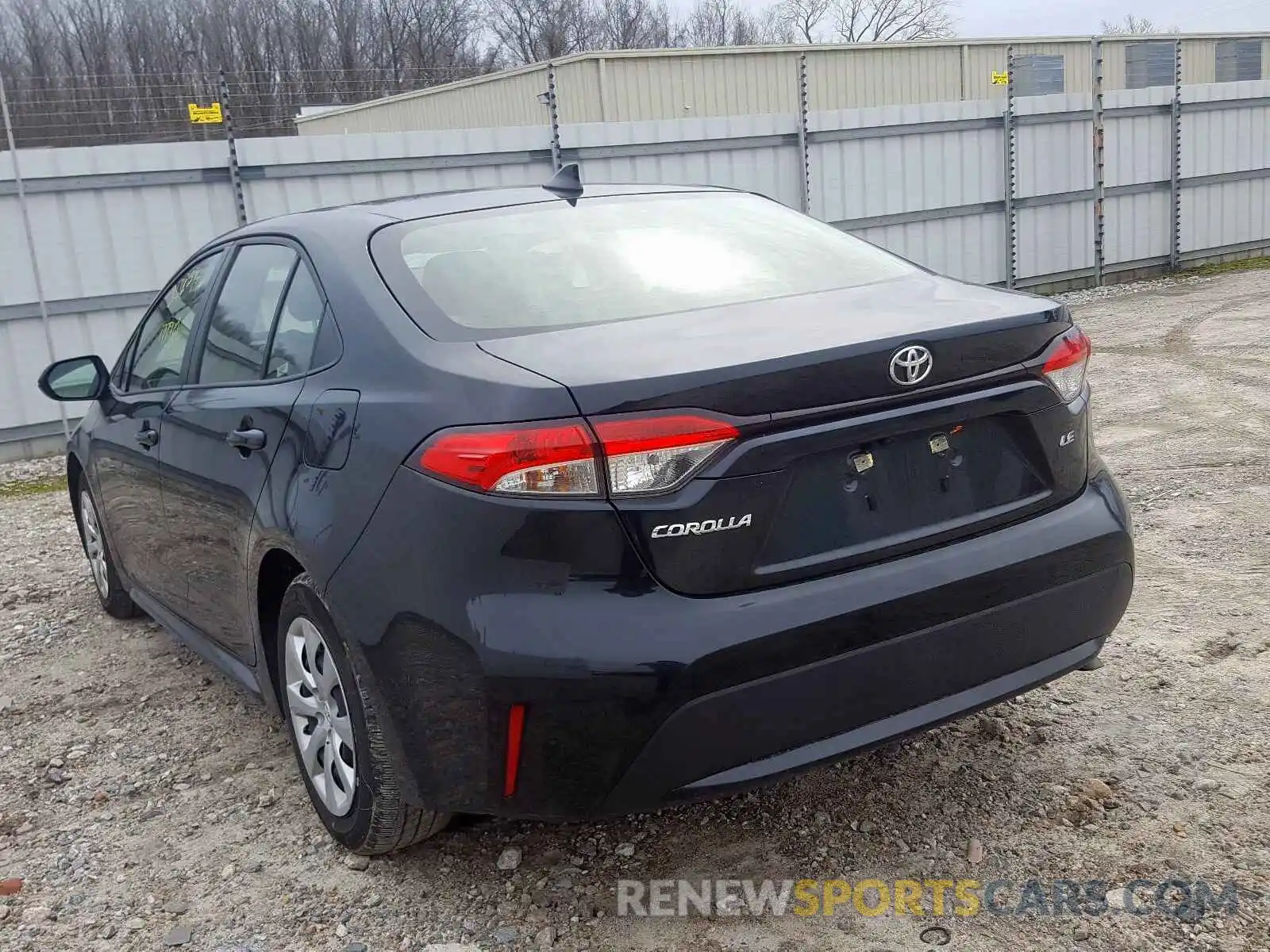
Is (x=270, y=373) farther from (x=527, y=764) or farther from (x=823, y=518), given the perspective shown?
(x=823, y=518)

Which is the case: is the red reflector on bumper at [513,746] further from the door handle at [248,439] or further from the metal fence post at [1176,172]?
the metal fence post at [1176,172]

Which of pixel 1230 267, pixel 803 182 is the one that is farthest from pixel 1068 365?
pixel 1230 267

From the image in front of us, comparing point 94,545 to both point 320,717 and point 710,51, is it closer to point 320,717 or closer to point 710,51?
point 320,717

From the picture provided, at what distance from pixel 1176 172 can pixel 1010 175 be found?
2.85 m

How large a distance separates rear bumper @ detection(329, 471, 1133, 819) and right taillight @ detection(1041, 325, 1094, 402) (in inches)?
14.0

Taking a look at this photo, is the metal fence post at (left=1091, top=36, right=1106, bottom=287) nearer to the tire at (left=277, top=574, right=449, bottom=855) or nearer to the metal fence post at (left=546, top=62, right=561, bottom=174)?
the metal fence post at (left=546, top=62, right=561, bottom=174)

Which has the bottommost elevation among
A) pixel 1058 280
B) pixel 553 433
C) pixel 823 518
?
pixel 1058 280

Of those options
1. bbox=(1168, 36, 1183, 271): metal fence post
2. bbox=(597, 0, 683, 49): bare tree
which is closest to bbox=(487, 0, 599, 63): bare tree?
bbox=(597, 0, 683, 49): bare tree

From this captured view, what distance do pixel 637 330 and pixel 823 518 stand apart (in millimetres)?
566

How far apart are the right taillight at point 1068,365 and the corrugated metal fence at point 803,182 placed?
3823 mm

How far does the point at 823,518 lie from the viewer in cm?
228

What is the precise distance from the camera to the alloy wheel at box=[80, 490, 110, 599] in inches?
185

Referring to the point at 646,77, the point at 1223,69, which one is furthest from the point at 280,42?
the point at 1223,69

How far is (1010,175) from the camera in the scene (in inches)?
527
